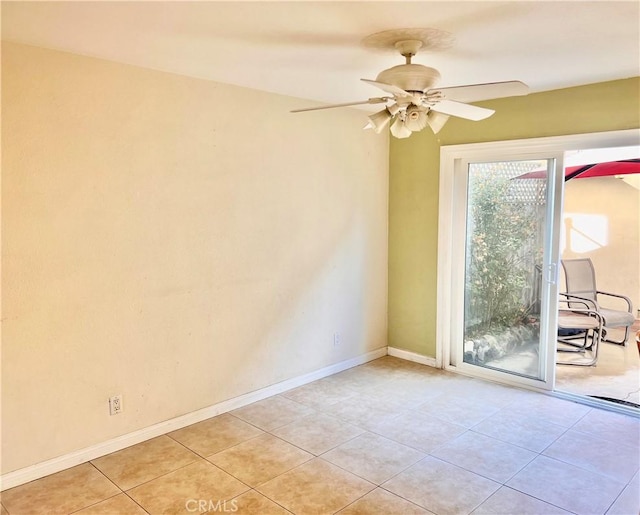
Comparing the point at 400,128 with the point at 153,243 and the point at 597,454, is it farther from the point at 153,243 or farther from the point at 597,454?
the point at 597,454

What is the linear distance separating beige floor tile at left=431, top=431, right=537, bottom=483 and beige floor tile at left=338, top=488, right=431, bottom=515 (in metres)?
0.52

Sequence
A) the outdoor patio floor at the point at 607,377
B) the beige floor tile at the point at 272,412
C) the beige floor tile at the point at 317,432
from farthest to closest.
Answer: the outdoor patio floor at the point at 607,377 < the beige floor tile at the point at 272,412 < the beige floor tile at the point at 317,432

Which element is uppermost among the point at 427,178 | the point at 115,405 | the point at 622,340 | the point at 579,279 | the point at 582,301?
the point at 427,178

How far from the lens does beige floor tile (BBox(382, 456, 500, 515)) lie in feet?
8.07

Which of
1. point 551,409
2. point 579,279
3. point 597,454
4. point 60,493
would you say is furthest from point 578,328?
point 60,493

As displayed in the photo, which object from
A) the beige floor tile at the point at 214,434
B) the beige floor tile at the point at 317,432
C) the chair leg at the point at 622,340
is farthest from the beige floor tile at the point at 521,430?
the chair leg at the point at 622,340

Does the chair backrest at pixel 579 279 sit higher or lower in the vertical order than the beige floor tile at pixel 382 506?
higher

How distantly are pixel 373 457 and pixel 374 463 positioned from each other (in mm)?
69

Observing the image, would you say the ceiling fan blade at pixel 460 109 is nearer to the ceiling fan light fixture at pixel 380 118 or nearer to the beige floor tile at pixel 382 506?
the ceiling fan light fixture at pixel 380 118

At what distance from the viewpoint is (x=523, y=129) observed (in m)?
3.82

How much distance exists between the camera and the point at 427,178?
443 cm

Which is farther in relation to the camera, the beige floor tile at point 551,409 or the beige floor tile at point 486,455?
the beige floor tile at point 551,409

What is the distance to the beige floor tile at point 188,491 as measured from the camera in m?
2.46

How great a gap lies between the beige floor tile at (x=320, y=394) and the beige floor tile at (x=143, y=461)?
1038mm
